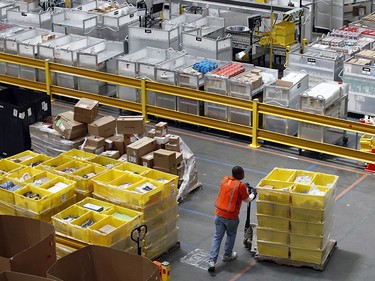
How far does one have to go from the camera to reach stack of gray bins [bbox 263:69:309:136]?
18.1 m

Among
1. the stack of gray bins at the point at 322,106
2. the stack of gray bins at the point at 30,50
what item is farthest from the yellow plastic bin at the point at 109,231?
the stack of gray bins at the point at 30,50

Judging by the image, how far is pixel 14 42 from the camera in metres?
21.6

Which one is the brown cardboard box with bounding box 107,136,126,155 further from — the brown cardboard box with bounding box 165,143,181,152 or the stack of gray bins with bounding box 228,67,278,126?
the stack of gray bins with bounding box 228,67,278,126

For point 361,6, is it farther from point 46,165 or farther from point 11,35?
point 46,165

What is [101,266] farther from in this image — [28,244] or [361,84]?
[361,84]

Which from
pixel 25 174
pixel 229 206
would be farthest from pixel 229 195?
pixel 25 174

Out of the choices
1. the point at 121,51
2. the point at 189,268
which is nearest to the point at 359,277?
the point at 189,268

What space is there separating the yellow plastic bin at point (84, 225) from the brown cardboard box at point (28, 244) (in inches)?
30.4

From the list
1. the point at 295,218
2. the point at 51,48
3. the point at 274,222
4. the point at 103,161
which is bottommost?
the point at 274,222

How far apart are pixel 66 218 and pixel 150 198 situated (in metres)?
1.39

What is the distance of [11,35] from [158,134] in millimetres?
8238

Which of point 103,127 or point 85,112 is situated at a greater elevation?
point 85,112

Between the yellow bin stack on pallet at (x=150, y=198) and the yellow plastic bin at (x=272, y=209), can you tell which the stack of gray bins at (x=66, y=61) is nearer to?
the yellow bin stack on pallet at (x=150, y=198)

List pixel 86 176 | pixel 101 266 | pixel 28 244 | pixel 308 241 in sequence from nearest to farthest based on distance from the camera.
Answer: pixel 101 266
pixel 28 244
pixel 308 241
pixel 86 176
